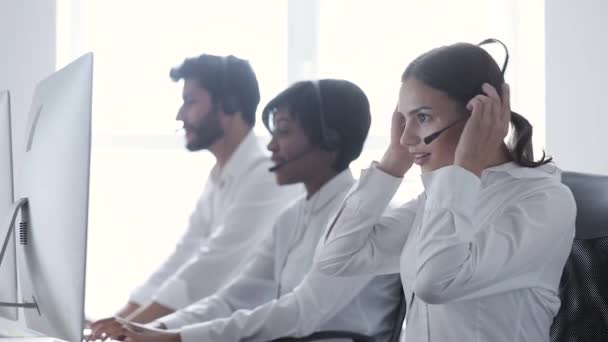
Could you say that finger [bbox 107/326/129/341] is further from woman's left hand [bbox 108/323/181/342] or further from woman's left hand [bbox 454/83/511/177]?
woman's left hand [bbox 454/83/511/177]

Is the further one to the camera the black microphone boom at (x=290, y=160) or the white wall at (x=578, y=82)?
the white wall at (x=578, y=82)

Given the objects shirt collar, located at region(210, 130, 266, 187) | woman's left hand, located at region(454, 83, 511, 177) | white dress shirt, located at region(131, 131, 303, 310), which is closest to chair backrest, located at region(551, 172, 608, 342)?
woman's left hand, located at region(454, 83, 511, 177)

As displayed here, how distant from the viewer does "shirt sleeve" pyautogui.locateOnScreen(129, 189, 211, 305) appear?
276 cm

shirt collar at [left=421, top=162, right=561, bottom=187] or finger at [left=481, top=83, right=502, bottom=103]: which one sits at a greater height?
finger at [left=481, top=83, right=502, bottom=103]

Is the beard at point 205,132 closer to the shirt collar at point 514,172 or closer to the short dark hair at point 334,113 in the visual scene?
the short dark hair at point 334,113

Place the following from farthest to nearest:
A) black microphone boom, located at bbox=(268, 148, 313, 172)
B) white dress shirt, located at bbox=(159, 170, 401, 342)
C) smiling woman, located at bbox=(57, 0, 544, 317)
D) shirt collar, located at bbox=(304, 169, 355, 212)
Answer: smiling woman, located at bbox=(57, 0, 544, 317)
black microphone boom, located at bbox=(268, 148, 313, 172)
shirt collar, located at bbox=(304, 169, 355, 212)
white dress shirt, located at bbox=(159, 170, 401, 342)

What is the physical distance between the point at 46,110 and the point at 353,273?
70 cm

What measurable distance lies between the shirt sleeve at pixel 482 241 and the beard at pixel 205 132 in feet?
4.67

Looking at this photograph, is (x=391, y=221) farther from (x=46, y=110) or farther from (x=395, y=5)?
(x=395, y=5)

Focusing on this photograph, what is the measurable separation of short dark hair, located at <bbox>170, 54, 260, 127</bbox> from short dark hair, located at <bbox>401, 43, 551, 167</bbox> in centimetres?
120

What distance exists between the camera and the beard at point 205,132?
2.76 metres

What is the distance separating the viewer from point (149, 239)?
10.3 feet

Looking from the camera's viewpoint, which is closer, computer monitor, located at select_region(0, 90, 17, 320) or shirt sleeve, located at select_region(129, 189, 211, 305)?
computer monitor, located at select_region(0, 90, 17, 320)

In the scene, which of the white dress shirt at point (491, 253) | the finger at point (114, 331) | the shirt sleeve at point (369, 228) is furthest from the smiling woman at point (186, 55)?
the white dress shirt at point (491, 253)
